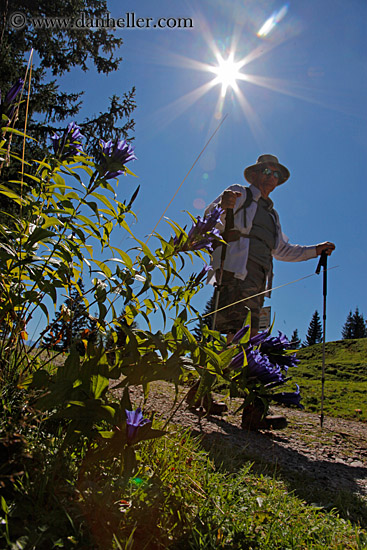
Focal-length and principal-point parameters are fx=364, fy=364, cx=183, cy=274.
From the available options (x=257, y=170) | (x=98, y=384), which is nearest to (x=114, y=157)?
(x=98, y=384)

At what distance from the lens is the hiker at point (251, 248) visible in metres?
4.53

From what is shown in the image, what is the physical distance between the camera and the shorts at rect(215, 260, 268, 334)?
4551mm

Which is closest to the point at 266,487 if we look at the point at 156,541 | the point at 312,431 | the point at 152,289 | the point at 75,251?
the point at 156,541

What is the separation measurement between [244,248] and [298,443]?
2.37 metres

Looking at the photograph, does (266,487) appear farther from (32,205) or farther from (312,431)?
(312,431)

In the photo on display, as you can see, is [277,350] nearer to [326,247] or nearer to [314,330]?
[326,247]

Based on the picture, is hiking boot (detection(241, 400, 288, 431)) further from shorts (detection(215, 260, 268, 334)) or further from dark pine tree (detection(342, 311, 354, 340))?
dark pine tree (detection(342, 311, 354, 340))

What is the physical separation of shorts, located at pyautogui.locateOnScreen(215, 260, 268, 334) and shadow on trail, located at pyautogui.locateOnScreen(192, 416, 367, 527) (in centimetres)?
142

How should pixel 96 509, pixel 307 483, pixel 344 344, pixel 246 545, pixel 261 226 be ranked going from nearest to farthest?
pixel 96 509 → pixel 246 545 → pixel 307 483 → pixel 261 226 → pixel 344 344

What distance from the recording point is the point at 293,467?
251 centimetres

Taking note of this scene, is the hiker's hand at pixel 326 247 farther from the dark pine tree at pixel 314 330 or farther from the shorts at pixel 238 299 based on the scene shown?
the dark pine tree at pixel 314 330

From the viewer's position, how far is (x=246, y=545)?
1223 mm

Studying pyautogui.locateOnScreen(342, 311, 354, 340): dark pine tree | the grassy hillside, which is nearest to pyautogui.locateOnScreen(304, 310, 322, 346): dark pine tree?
pyautogui.locateOnScreen(342, 311, 354, 340): dark pine tree

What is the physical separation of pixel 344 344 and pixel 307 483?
11071mm
